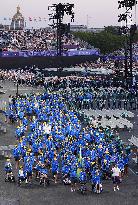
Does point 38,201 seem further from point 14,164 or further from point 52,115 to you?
point 52,115

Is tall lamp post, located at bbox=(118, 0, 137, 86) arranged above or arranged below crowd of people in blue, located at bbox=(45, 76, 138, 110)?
above

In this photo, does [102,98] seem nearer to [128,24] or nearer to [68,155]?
[128,24]

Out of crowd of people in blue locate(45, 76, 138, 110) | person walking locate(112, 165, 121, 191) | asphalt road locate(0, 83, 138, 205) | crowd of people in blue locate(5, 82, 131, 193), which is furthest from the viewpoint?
crowd of people in blue locate(45, 76, 138, 110)

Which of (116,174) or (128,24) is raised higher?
(128,24)

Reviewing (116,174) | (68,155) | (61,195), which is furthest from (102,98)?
(61,195)

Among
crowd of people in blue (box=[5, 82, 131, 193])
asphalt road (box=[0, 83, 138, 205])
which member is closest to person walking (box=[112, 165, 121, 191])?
crowd of people in blue (box=[5, 82, 131, 193])

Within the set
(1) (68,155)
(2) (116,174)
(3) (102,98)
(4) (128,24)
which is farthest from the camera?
(4) (128,24)

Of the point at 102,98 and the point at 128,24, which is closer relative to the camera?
the point at 102,98

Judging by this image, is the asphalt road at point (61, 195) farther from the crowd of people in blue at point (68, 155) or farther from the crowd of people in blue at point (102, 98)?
the crowd of people in blue at point (102, 98)

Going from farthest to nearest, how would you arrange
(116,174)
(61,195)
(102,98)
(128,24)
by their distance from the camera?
1. (128,24)
2. (102,98)
3. (116,174)
4. (61,195)

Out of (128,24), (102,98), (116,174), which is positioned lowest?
(116,174)

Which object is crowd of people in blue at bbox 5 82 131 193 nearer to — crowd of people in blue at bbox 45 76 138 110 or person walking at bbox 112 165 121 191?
person walking at bbox 112 165 121 191

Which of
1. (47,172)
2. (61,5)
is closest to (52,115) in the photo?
(47,172)

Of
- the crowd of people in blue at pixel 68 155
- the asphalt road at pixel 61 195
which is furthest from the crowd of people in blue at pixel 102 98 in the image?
the asphalt road at pixel 61 195
